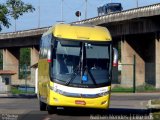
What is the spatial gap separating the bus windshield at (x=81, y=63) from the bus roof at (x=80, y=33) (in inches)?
8.7

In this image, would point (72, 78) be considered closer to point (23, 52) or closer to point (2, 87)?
point (2, 87)

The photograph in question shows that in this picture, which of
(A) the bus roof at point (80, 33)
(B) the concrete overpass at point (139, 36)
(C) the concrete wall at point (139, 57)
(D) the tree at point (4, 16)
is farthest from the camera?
(C) the concrete wall at point (139, 57)

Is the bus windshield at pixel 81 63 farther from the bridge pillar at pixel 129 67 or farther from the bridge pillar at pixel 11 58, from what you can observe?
the bridge pillar at pixel 11 58

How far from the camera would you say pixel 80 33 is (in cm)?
2473

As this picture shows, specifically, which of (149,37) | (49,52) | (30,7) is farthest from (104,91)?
(149,37)

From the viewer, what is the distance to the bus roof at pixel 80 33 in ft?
80.3

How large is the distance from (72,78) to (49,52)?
1.43m

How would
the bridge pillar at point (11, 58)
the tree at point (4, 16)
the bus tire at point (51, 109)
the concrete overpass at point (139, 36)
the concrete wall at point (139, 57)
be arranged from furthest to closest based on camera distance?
the bridge pillar at point (11, 58)
the concrete wall at point (139, 57)
the concrete overpass at point (139, 36)
the tree at point (4, 16)
the bus tire at point (51, 109)

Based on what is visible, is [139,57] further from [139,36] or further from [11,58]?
[11,58]

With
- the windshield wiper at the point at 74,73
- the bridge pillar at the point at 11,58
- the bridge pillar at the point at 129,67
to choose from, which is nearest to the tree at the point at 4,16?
the windshield wiper at the point at 74,73

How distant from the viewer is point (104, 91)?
78.6 feet

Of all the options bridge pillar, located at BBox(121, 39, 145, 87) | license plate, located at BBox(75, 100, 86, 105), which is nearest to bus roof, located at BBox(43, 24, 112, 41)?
license plate, located at BBox(75, 100, 86, 105)

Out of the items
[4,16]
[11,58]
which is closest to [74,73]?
[4,16]

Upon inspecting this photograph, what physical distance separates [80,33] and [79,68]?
150 cm
